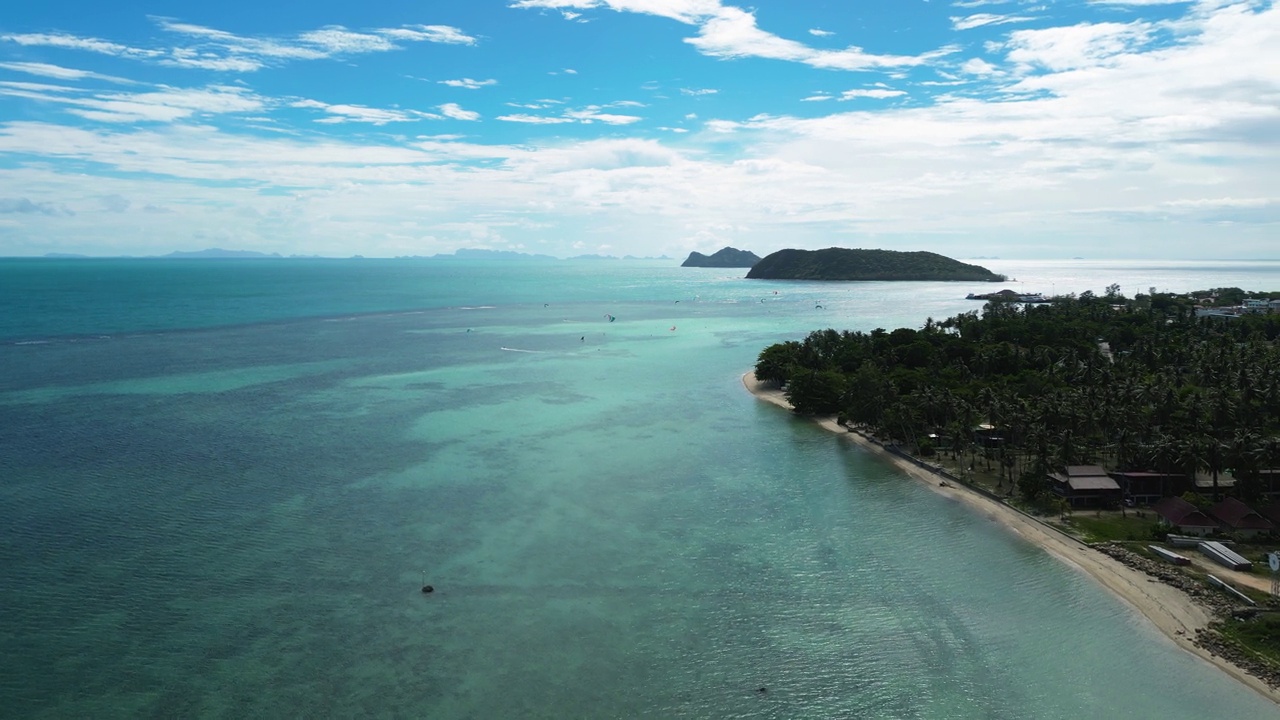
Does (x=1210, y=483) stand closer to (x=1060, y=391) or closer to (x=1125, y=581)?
(x=1125, y=581)

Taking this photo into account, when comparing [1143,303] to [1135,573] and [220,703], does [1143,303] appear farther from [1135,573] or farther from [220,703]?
[220,703]

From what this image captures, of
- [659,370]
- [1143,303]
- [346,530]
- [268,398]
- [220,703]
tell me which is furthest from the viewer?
[1143,303]

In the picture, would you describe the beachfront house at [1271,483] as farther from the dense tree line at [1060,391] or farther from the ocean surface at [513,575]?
the ocean surface at [513,575]

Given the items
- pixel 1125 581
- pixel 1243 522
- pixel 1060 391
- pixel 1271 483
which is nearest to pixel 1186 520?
pixel 1243 522

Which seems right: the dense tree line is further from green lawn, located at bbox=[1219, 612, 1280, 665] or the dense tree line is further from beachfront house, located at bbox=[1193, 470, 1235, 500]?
green lawn, located at bbox=[1219, 612, 1280, 665]

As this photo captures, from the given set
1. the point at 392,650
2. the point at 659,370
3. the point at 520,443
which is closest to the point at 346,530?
the point at 392,650

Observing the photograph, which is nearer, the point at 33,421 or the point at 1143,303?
the point at 33,421

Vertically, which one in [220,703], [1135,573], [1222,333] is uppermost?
[1222,333]
